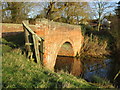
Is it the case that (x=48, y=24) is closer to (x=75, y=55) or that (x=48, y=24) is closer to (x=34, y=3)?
(x=75, y=55)

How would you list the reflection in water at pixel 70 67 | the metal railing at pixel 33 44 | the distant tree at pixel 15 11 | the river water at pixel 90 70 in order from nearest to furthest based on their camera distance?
the metal railing at pixel 33 44 < the river water at pixel 90 70 < the reflection in water at pixel 70 67 < the distant tree at pixel 15 11

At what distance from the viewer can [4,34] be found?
495 inches

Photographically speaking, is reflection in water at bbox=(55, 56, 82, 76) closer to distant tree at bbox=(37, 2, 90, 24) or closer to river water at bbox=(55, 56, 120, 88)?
river water at bbox=(55, 56, 120, 88)

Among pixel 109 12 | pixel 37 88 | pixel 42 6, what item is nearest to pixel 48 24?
pixel 37 88

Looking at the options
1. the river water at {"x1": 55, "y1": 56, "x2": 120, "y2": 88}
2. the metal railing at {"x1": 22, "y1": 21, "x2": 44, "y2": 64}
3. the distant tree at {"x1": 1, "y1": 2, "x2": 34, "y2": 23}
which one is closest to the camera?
the metal railing at {"x1": 22, "y1": 21, "x2": 44, "y2": 64}

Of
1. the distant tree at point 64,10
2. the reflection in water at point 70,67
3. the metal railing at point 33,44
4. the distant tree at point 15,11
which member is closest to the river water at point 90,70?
the reflection in water at point 70,67

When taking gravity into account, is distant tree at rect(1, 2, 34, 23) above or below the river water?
above

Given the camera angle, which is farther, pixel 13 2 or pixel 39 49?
pixel 13 2

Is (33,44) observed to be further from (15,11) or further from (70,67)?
(15,11)

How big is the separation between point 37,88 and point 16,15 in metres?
17.3

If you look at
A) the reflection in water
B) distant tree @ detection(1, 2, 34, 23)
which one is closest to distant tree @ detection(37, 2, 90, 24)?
distant tree @ detection(1, 2, 34, 23)

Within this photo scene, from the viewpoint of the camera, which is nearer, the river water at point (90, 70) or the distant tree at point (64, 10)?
the river water at point (90, 70)

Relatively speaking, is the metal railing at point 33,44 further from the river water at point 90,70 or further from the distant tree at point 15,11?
the distant tree at point 15,11

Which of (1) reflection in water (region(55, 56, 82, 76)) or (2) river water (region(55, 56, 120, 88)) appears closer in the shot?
(2) river water (region(55, 56, 120, 88))
